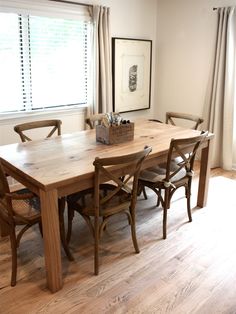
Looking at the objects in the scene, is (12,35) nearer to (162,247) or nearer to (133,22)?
(133,22)

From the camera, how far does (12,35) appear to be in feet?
10.6

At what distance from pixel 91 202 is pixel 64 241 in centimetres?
35

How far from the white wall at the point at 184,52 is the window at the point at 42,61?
4.61 ft

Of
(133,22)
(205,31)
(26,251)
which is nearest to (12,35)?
(133,22)

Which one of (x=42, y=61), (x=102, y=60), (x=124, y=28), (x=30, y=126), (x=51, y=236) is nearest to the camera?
(x=51, y=236)

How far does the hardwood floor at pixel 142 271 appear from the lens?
1880 millimetres

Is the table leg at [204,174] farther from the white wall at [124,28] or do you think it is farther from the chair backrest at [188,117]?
the white wall at [124,28]

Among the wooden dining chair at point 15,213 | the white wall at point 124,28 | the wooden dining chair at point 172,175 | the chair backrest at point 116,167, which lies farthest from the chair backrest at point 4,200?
the white wall at point 124,28

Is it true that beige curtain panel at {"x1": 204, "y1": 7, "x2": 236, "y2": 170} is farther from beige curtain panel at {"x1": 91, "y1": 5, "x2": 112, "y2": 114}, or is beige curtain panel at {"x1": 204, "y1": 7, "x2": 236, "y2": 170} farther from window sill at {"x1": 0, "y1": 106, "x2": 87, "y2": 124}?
window sill at {"x1": 0, "y1": 106, "x2": 87, "y2": 124}

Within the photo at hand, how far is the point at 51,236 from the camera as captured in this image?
187 cm

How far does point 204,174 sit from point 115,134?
106 centimetres

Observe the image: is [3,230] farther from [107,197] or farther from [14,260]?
[107,197]

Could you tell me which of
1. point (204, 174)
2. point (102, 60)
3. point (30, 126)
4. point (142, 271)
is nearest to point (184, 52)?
point (102, 60)

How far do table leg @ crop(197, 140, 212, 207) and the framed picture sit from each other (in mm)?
1793
